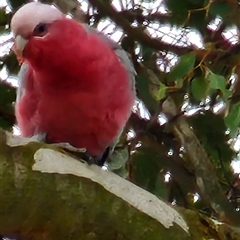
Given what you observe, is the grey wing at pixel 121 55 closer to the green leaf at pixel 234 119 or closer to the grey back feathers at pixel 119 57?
the grey back feathers at pixel 119 57

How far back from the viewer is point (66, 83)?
117 cm

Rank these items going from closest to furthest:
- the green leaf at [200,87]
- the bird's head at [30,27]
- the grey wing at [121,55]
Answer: the bird's head at [30,27] < the green leaf at [200,87] < the grey wing at [121,55]

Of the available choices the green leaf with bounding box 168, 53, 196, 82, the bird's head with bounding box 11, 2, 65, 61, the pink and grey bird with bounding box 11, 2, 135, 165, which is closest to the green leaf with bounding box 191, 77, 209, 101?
the green leaf with bounding box 168, 53, 196, 82

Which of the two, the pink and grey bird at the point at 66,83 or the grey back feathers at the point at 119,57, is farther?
the grey back feathers at the point at 119,57

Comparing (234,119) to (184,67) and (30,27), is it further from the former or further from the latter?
(30,27)

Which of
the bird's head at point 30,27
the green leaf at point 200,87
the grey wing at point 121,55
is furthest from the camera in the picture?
the grey wing at point 121,55

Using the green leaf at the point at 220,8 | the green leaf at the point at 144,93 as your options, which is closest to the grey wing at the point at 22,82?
the green leaf at the point at 144,93

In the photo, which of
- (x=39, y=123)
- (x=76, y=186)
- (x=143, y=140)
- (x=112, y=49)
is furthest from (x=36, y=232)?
(x=143, y=140)

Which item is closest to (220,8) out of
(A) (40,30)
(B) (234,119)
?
(B) (234,119)

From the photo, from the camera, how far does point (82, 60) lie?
117cm

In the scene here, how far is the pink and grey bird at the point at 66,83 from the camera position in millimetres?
1134

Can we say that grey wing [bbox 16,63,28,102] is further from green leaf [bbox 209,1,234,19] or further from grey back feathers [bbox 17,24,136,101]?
green leaf [bbox 209,1,234,19]

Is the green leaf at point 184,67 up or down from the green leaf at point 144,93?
up

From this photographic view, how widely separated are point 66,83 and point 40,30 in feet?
0.39
